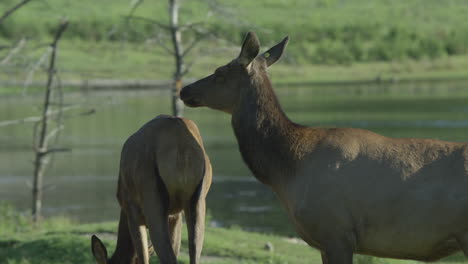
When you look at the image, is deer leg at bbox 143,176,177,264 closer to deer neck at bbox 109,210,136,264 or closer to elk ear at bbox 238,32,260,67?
deer neck at bbox 109,210,136,264

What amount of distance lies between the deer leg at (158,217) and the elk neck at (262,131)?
2.71 ft

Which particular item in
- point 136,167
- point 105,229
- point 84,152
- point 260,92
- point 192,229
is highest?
point 260,92

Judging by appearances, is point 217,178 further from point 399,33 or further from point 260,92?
point 399,33

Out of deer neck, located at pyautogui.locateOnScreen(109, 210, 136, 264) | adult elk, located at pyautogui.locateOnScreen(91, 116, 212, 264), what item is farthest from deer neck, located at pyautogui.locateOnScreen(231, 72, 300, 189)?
deer neck, located at pyautogui.locateOnScreen(109, 210, 136, 264)

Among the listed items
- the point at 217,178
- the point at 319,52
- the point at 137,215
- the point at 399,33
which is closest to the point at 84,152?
the point at 217,178

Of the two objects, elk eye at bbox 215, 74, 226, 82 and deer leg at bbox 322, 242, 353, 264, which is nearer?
deer leg at bbox 322, 242, 353, 264

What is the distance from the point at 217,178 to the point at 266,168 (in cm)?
2064

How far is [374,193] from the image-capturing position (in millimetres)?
6488

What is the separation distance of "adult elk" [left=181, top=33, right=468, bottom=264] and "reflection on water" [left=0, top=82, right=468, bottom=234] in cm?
956

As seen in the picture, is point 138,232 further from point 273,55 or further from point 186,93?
point 273,55

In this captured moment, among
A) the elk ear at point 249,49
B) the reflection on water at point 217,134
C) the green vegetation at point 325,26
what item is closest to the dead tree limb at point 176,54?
the reflection on water at point 217,134

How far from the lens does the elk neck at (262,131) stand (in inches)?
279

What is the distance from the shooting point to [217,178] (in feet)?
90.8

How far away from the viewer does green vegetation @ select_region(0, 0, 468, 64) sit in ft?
276
